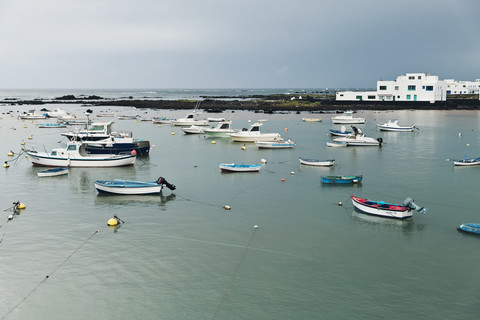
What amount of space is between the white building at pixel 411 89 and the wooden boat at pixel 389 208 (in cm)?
11337

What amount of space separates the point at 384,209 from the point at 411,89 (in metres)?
117

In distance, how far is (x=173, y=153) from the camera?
53719 mm

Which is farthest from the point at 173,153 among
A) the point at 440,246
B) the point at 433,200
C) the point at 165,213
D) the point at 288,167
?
the point at 440,246

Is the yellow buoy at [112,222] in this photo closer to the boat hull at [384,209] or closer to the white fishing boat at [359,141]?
the boat hull at [384,209]

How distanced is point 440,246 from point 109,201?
848 inches

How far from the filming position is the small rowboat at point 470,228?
24.1m

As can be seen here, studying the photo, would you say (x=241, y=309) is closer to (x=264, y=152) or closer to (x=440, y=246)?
(x=440, y=246)

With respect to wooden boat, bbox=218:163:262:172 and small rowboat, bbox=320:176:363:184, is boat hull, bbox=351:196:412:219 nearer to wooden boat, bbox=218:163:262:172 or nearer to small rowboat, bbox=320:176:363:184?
small rowboat, bbox=320:176:363:184

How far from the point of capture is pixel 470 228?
24.3m

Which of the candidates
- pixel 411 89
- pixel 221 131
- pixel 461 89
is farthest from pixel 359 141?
pixel 461 89

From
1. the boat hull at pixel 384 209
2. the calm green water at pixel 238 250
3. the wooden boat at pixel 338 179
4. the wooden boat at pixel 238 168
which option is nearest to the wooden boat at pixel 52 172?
the calm green water at pixel 238 250

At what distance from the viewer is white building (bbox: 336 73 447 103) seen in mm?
129625

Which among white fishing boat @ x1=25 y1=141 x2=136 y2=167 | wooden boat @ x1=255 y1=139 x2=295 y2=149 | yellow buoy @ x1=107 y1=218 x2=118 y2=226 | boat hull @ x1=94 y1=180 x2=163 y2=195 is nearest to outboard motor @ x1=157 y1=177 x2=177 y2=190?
boat hull @ x1=94 y1=180 x2=163 y2=195

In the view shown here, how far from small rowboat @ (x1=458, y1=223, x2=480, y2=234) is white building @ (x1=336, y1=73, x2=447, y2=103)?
114m
